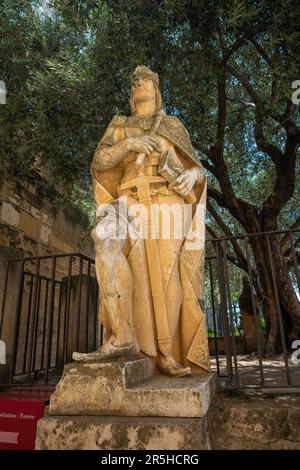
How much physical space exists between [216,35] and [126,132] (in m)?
3.59

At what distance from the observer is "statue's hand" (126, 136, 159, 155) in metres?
2.68

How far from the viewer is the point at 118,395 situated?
6.18 feet

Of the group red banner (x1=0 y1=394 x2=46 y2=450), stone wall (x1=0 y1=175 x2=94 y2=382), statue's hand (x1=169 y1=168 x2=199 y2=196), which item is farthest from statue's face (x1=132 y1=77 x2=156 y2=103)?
red banner (x1=0 y1=394 x2=46 y2=450)

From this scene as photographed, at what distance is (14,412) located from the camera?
278cm

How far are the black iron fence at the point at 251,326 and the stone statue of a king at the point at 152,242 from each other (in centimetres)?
69

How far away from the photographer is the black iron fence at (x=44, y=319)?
156 inches

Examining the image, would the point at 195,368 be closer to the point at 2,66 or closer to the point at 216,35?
the point at 216,35

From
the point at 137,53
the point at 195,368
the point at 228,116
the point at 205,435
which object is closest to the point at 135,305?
the point at 195,368

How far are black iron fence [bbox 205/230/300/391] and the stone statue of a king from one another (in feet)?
2.28

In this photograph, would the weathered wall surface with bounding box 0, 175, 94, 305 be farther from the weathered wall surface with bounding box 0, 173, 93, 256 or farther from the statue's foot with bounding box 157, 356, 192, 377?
the statue's foot with bounding box 157, 356, 192, 377

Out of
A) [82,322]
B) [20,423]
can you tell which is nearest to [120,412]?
[20,423]

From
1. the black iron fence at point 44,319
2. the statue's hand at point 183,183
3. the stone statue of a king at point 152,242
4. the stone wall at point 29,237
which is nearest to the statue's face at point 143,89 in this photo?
the stone statue of a king at point 152,242

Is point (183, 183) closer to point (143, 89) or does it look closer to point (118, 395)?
point (143, 89)
